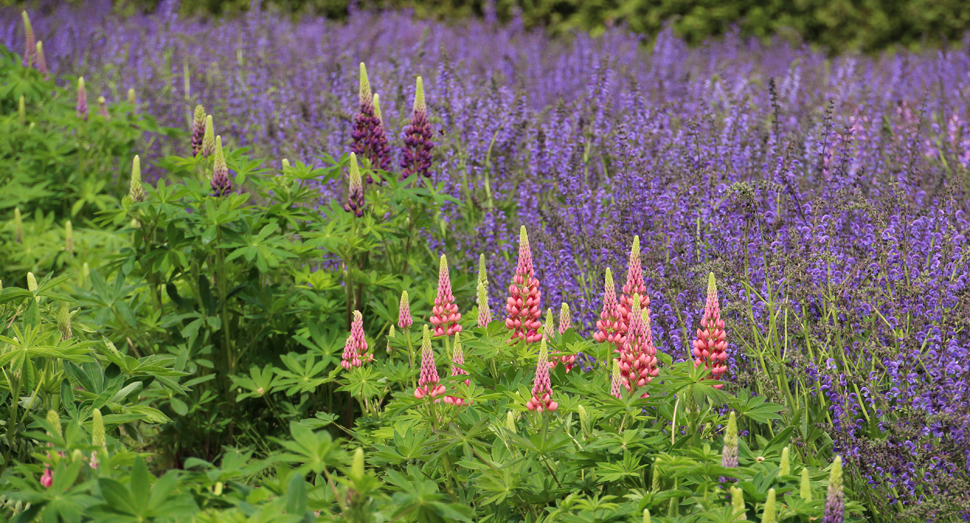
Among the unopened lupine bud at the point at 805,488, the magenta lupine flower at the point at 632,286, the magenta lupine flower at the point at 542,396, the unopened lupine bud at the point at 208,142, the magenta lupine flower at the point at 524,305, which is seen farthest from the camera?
the unopened lupine bud at the point at 208,142

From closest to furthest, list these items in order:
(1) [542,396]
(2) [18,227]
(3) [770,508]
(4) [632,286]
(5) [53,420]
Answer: (3) [770,508] → (5) [53,420] → (1) [542,396] → (4) [632,286] → (2) [18,227]

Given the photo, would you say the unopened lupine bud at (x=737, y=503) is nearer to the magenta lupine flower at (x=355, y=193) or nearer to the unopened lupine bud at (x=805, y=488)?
the unopened lupine bud at (x=805, y=488)

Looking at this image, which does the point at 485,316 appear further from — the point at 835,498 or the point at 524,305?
the point at 835,498

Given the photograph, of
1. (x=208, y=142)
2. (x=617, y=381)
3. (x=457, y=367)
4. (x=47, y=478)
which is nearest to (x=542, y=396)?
(x=617, y=381)

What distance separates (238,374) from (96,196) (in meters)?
2.07

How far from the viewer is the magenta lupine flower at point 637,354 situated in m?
2.20

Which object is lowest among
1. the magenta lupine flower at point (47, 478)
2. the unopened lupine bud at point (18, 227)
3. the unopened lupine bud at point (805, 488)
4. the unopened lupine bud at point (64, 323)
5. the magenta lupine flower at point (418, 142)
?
the unopened lupine bud at point (18, 227)

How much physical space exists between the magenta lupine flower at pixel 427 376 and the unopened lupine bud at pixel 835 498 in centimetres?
105

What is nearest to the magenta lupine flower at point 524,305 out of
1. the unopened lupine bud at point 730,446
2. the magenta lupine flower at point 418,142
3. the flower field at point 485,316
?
the flower field at point 485,316

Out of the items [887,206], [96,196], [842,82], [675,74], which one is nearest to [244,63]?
[96,196]

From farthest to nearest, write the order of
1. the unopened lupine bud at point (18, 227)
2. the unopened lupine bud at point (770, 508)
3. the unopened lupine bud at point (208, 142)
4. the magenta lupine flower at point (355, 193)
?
the unopened lupine bud at point (18, 227) → the unopened lupine bud at point (208, 142) → the magenta lupine flower at point (355, 193) → the unopened lupine bud at point (770, 508)

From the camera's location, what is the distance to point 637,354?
2.22m

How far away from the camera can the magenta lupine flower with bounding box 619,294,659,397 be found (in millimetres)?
2203

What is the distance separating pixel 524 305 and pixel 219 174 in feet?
4.89
